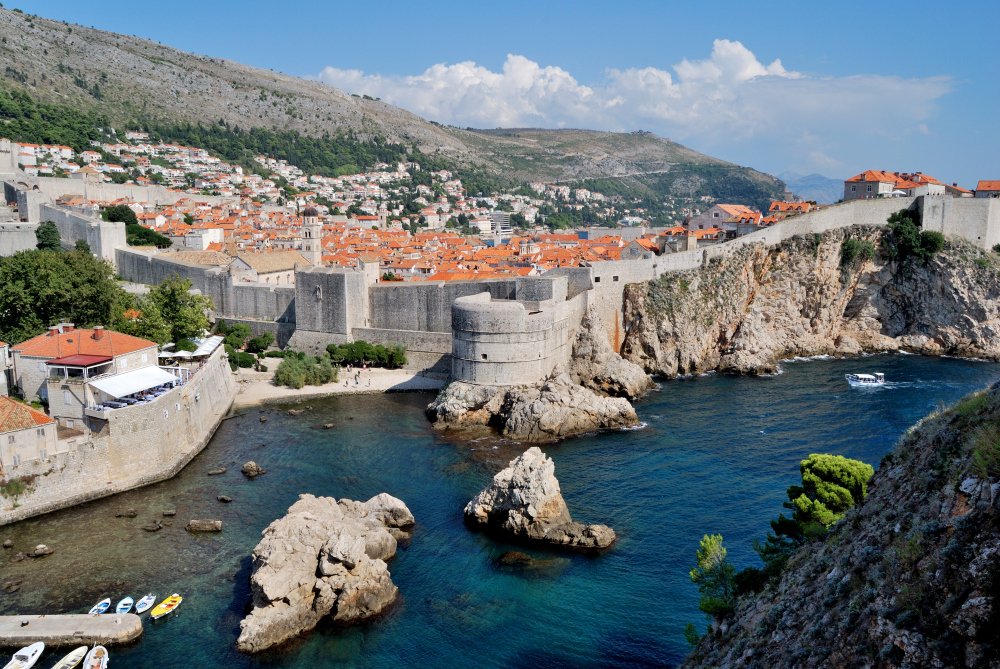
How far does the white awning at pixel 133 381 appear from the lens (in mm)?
20422

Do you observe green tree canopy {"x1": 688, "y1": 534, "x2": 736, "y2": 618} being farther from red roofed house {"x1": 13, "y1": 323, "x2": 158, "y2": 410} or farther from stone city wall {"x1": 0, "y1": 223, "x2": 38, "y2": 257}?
stone city wall {"x1": 0, "y1": 223, "x2": 38, "y2": 257}

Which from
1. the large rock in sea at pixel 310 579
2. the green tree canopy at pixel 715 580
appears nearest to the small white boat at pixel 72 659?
the large rock in sea at pixel 310 579

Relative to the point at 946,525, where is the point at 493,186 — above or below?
above

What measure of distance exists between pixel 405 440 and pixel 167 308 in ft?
39.2

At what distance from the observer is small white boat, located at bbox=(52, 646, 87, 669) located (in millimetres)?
12430

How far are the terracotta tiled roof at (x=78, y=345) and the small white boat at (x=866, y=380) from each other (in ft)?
88.8

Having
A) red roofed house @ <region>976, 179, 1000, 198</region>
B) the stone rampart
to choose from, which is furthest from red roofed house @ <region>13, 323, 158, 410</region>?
red roofed house @ <region>976, 179, 1000, 198</region>

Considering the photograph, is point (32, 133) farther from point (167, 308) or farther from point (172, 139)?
point (167, 308)

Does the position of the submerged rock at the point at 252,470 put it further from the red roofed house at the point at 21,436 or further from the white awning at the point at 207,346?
the white awning at the point at 207,346

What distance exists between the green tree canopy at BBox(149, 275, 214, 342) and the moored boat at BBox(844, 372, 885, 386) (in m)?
26.8

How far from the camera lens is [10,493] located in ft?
57.4

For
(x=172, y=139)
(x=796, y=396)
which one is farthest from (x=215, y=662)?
(x=172, y=139)

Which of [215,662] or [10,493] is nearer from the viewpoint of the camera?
[215,662]

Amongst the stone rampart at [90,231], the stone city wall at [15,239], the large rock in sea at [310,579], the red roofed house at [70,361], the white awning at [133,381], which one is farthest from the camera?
the stone rampart at [90,231]
